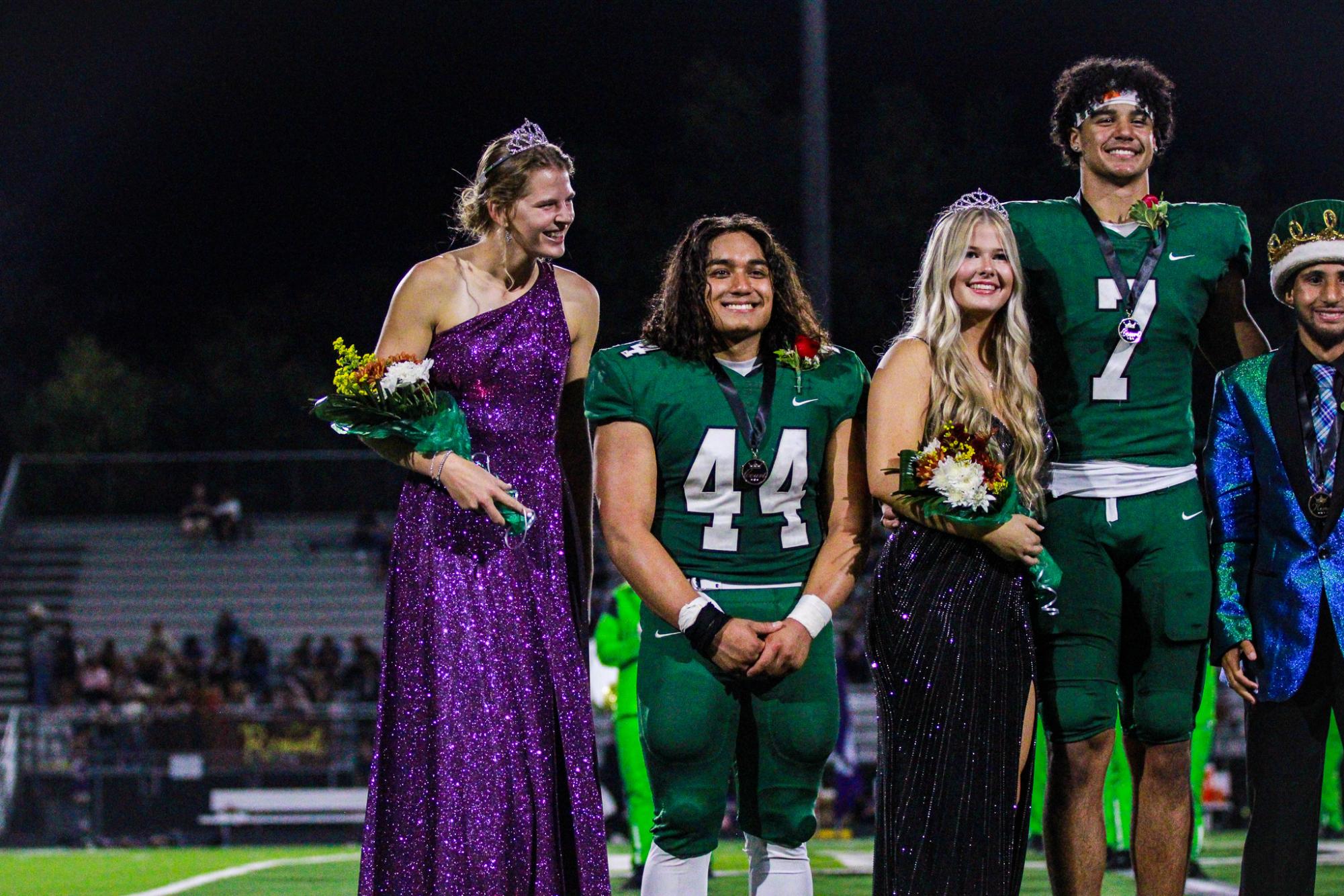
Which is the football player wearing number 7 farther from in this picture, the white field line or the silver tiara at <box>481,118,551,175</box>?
the white field line

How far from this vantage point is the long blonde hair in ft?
14.1

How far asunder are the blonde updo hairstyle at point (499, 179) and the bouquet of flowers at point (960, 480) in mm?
1439

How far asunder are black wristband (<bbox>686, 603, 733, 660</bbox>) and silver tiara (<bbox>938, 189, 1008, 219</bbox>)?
1.31 m

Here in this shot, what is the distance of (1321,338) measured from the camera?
452cm

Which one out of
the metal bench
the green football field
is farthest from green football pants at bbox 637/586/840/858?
the metal bench

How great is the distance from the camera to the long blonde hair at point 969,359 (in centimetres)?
429

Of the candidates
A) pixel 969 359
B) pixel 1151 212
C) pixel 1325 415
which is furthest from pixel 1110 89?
pixel 1325 415

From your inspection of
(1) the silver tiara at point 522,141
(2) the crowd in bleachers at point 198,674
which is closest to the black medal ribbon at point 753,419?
(1) the silver tiara at point 522,141

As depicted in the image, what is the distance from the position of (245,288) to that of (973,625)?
98.5 feet

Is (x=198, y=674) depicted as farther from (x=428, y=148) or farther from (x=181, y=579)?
(x=428, y=148)

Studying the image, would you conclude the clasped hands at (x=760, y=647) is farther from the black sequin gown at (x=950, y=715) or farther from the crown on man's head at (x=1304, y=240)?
the crown on man's head at (x=1304, y=240)

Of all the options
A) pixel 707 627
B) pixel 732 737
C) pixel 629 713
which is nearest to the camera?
pixel 707 627

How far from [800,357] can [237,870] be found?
624cm

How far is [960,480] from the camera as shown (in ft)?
13.3
